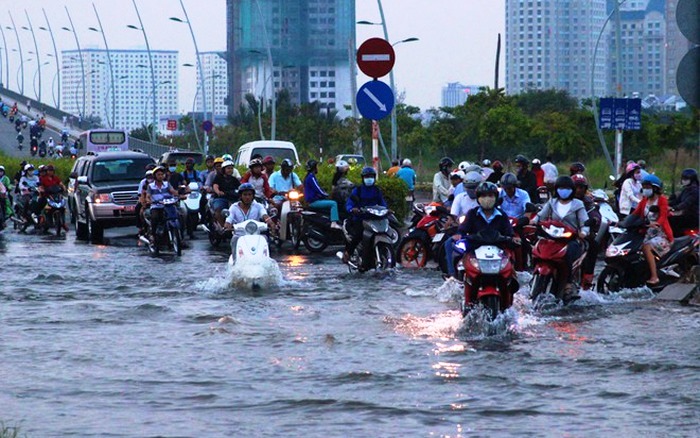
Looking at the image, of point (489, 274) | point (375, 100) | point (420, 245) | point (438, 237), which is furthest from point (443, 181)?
point (489, 274)

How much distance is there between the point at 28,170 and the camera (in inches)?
1357

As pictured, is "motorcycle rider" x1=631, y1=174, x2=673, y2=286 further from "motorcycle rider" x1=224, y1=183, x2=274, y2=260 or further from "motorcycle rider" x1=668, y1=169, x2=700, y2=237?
"motorcycle rider" x1=224, y1=183, x2=274, y2=260

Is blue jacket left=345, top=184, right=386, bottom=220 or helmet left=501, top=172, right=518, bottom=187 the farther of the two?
blue jacket left=345, top=184, right=386, bottom=220

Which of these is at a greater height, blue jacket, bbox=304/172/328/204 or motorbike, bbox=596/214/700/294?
blue jacket, bbox=304/172/328/204

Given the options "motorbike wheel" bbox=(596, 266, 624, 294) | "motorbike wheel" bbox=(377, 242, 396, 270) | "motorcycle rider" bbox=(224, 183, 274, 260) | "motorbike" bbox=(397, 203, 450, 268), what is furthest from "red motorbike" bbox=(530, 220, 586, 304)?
"motorbike" bbox=(397, 203, 450, 268)

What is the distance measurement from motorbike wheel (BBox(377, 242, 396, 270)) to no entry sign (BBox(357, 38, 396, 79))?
2280 mm

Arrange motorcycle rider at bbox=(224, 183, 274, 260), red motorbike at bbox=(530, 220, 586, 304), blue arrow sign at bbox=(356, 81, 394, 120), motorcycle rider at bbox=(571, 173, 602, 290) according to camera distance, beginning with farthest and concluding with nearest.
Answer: blue arrow sign at bbox=(356, 81, 394, 120)
motorcycle rider at bbox=(224, 183, 274, 260)
motorcycle rider at bbox=(571, 173, 602, 290)
red motorbike at bbox=(530, 220, 586, 304)

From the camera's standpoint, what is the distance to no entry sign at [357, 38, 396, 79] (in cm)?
1962

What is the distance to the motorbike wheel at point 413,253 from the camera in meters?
20.5

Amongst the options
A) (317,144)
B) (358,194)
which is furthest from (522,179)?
(317,144)

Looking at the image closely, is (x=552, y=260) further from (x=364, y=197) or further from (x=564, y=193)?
(x=364, y=197)

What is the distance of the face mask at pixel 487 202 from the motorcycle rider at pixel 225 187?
1290 cm

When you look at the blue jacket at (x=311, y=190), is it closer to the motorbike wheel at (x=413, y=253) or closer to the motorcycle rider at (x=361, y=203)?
the motorbike wheel at (x=413, y=253)

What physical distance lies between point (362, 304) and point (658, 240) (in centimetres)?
345
